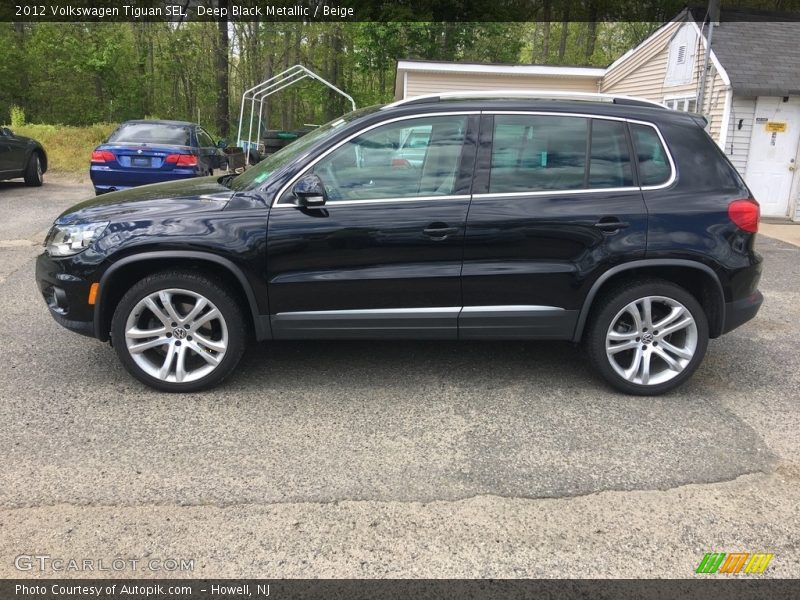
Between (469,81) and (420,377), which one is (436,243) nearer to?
(420,377)

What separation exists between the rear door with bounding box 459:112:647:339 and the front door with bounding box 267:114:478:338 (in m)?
0.13

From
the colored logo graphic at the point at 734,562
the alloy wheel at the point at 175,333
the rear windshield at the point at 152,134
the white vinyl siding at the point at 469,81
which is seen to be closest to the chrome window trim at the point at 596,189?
the alloy wheel at the point at 175,333

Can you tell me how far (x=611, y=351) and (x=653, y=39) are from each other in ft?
43.8

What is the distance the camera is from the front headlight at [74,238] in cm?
372

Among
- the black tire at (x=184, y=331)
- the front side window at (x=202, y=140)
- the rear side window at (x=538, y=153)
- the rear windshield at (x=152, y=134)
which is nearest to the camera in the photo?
the black tire at (x=184, y=331)

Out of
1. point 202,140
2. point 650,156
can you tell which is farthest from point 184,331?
A: point 202,140

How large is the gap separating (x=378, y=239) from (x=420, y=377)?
1.06 m

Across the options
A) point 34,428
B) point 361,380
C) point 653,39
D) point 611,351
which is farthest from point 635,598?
point 653,39

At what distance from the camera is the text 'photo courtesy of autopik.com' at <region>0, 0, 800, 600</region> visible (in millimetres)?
2559

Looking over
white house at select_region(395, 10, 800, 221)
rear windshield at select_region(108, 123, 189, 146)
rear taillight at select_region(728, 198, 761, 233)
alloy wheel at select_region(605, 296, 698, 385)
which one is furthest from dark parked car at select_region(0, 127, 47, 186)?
white house at select_region(395, 10, 800, 221)

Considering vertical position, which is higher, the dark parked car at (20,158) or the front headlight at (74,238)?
the front headlight at (74,238)

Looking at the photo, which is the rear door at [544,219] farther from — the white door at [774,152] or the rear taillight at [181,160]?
the white door at [774,152]

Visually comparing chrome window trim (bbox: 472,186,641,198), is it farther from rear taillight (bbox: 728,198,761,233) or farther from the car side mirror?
the car side mirror

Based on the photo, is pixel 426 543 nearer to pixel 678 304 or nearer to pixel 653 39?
pixel 678 304
